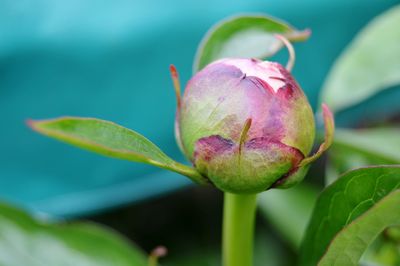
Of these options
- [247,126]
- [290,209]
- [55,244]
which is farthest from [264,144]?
[290,209]

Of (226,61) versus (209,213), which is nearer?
(226,61)

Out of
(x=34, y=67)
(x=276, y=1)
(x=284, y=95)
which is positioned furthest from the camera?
(x=276, y=1)

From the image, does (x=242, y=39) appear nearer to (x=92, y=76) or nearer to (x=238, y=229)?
(x=238, y=229)

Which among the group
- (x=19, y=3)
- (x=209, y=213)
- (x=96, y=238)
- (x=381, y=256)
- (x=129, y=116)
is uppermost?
(x=19, y=3)

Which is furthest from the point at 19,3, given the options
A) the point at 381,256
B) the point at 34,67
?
the point at 381,256

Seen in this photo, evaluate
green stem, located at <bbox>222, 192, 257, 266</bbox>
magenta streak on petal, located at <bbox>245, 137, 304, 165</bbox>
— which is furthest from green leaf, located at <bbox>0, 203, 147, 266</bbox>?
magenta streak on petal, located at <bbox>245, 137, 304, 165</bbox>

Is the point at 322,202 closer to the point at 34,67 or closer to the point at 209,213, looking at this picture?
the point at 34,67

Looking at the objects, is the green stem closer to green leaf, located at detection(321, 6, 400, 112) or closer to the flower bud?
the flower bud
